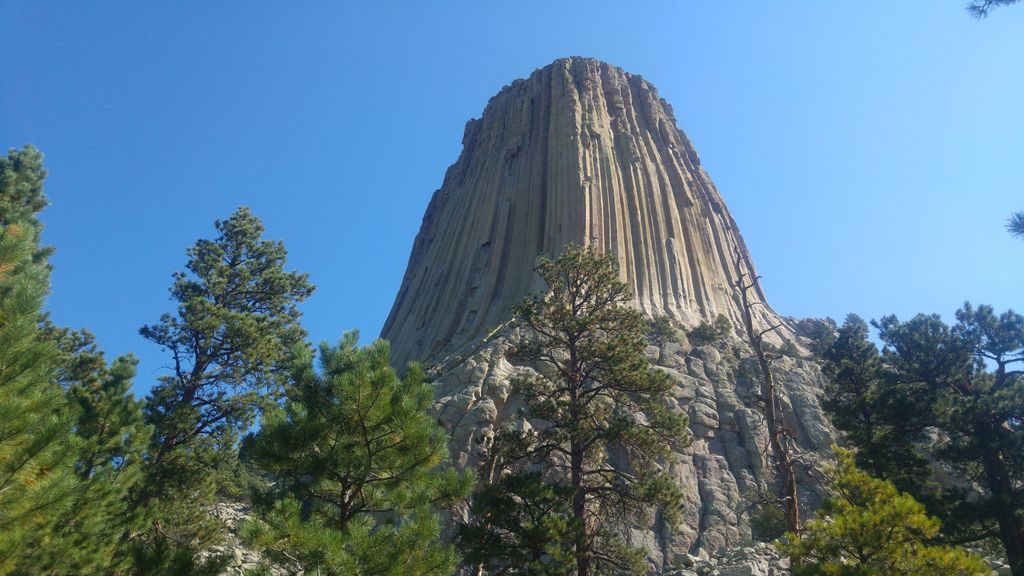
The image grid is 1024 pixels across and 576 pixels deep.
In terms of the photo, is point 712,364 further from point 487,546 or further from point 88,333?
point 88,333

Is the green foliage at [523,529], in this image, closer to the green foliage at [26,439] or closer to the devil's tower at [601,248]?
the green foliage at [26,439]

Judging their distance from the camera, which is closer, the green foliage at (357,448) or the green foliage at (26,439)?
the green foliage at (26,439)

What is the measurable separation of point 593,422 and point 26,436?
10.6 m

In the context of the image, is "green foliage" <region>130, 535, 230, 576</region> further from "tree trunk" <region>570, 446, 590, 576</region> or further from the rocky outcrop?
the rocky outcrop

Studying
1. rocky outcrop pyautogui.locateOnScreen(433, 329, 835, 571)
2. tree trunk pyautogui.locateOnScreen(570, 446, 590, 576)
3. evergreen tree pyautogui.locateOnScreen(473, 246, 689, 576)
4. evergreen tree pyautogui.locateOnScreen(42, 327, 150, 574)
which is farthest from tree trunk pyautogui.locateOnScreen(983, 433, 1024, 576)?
evergreen tree pyautogui.locateOnScreen(42, 327, 150, 574)

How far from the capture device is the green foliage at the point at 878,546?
864 centimetres

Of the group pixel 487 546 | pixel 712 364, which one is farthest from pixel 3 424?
pixel 712 364

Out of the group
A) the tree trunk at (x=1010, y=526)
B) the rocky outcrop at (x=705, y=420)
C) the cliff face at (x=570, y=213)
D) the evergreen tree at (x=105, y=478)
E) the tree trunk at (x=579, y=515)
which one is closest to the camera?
the evergreen tree at (x=105, y=478)

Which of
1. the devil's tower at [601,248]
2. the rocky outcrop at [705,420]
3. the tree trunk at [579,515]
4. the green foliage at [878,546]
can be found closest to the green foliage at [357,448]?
the tree trunk at [579,515]

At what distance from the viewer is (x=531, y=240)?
150ft

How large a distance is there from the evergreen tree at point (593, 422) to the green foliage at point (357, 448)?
12.5 ft

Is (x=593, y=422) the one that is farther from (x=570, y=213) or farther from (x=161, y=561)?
(x=570, y=213)

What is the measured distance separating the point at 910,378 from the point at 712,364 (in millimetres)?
12949

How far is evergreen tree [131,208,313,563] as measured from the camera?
1318 centimetres
